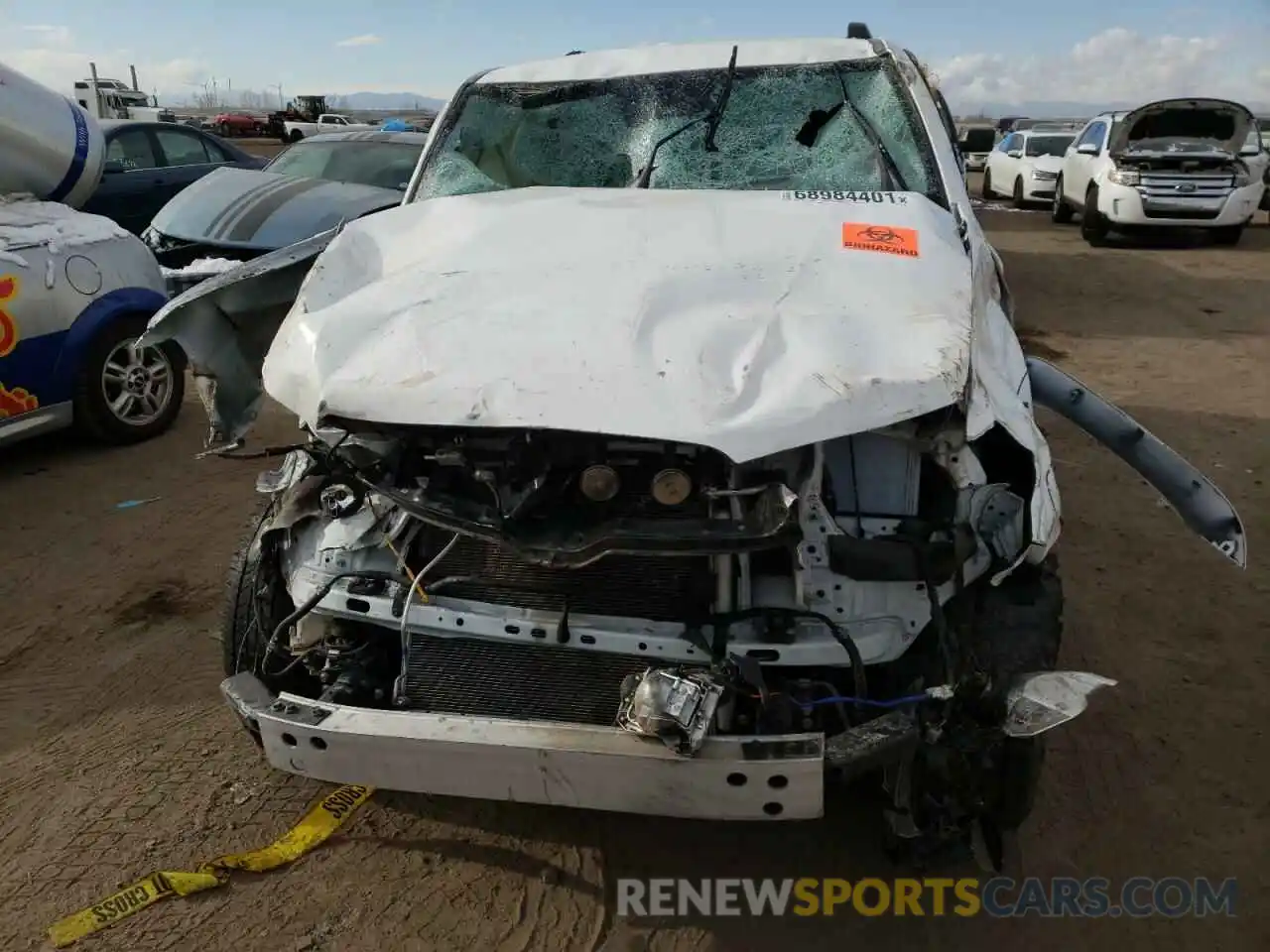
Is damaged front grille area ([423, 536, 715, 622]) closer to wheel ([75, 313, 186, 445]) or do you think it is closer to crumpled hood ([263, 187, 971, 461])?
crumpled hood ([263, 187, 971, 461])

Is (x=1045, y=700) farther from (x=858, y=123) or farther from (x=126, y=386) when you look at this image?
(x=126, y=386)

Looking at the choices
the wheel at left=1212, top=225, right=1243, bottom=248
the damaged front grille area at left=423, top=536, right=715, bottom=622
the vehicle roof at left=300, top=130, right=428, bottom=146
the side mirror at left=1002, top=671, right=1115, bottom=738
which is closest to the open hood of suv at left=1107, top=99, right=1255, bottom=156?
the wheel at left=1212, top=225, right=1243, bottom=248

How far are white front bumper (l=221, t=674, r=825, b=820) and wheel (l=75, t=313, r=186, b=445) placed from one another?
13.1 ft

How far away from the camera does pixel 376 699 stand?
8.67ft

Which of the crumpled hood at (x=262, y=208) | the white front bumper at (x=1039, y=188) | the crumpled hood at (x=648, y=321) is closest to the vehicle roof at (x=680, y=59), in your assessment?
the crumpled hood at (x=648, y=321)

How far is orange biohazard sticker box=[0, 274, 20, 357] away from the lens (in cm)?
497

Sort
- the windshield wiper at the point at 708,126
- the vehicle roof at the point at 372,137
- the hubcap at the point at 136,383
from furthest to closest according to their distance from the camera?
the vehicle roof at the point at 372,137, the hubcap at the point at 136,383, the windshield wiper at the point at 708,126

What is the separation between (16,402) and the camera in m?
5.14

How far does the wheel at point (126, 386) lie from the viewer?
5.57 metres

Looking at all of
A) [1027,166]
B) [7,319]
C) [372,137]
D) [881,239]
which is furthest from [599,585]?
[1027,166]

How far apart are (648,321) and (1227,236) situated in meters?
13.4

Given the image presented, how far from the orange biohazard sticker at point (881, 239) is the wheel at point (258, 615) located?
72.7 inches

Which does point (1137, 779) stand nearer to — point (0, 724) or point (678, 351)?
point (678, 351)

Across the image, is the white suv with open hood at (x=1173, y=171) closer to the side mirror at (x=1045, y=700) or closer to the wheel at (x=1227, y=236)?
the wheel at (x=1227, y=236)
